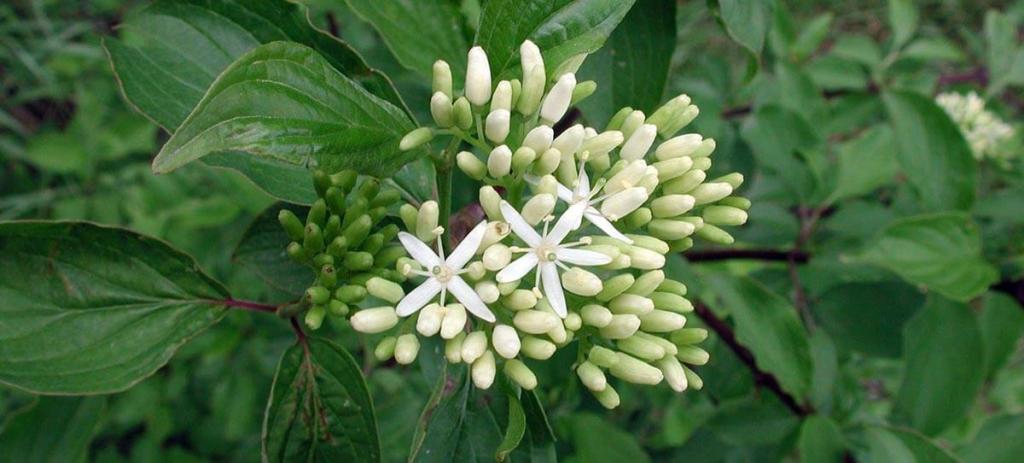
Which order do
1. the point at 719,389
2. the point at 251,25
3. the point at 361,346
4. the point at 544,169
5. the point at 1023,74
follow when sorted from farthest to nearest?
the point at 1023,74
the point at 361,346
the point at 719,389
the point at 251,25
the point at 544,169

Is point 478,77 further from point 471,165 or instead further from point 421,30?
point 421,30

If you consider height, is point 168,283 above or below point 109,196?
above

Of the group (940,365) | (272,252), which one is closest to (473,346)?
(272,252)

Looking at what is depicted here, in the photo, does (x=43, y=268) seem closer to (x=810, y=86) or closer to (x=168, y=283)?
(x=168, y=283)

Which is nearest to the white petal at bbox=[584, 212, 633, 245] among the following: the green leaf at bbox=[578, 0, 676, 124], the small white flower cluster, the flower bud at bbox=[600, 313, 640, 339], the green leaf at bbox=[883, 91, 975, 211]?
the flower bud at bbox=[600, 313, 640, 339]

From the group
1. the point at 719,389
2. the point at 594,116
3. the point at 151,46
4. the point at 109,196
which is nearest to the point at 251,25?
the point at 151,46
